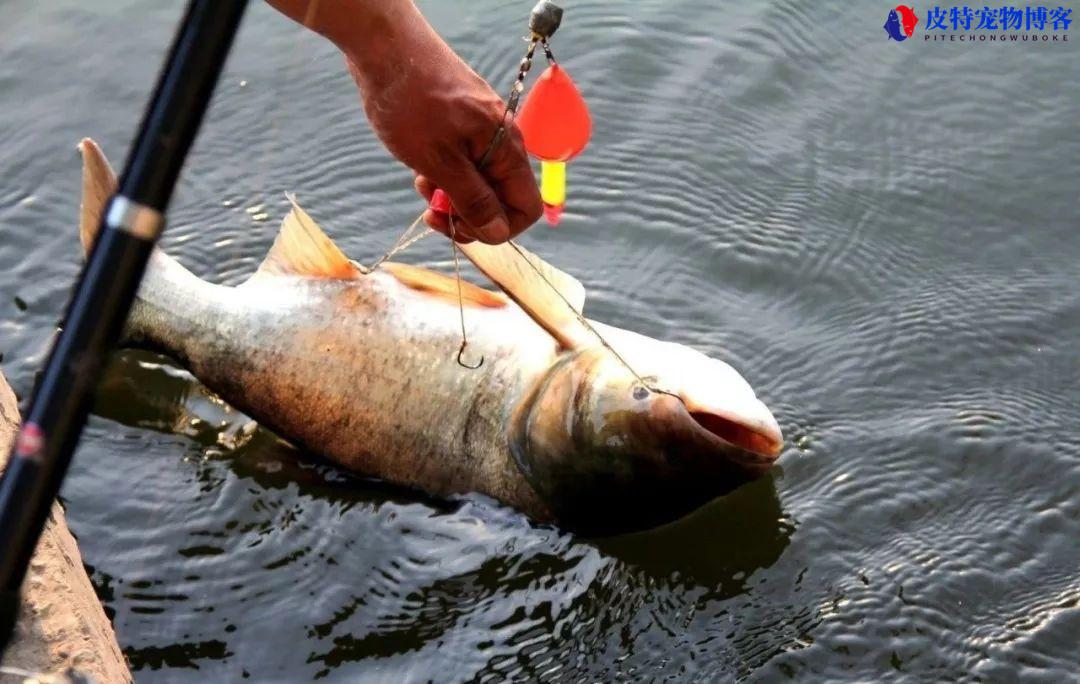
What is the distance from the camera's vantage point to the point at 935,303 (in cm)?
529

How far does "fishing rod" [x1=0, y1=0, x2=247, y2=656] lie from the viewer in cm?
170

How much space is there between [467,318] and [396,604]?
3.25 feet

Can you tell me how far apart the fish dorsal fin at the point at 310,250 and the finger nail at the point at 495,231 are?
1361 mm

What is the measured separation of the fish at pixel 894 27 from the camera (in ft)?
21.5

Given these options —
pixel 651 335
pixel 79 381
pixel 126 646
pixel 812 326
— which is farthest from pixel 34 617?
pixel 812 326

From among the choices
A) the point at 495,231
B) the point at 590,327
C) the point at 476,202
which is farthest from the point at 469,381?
the point at 476,202

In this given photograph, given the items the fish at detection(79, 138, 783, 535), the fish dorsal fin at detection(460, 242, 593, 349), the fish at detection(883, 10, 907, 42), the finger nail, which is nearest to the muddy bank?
the fish at detection(79, 138, 783, 535)

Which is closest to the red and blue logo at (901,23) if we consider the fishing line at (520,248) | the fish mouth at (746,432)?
the fishing line at (520,248)

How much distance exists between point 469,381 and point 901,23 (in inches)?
132

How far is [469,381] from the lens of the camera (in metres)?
4.54

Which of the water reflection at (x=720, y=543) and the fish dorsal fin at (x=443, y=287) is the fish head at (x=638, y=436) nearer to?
the water reflection at (x=720, y=543)

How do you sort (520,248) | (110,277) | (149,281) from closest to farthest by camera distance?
(110,277)
(520,248)
(149,281)

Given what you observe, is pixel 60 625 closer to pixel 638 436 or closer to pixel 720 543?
pixel 638 436

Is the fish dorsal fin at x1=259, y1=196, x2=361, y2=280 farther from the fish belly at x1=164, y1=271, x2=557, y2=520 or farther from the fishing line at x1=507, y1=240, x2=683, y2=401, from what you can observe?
the fishing line at x1=507, y1=240, x2=683, y2=401
